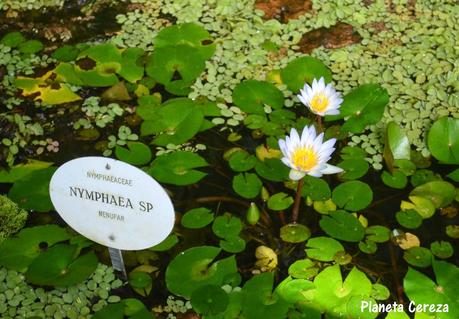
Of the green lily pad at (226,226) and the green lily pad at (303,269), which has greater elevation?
the green lily pad at (226,226)

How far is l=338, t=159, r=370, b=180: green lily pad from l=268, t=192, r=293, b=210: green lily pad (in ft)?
0.55

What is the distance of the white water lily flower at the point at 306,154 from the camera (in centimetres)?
A: 137

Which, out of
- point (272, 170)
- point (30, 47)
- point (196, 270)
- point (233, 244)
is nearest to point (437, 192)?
point (272, 170)

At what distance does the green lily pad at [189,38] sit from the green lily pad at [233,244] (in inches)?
26.8

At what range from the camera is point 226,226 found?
1.53 metres

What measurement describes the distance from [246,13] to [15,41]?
77 cm

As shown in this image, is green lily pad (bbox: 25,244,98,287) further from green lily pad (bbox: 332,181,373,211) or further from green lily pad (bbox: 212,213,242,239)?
green lily pad (bbox: 332,181,373,211)

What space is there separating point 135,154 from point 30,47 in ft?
2.02

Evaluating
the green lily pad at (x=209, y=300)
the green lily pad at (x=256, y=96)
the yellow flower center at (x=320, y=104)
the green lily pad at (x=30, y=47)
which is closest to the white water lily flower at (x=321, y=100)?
the yellow flower center at (x=320, y=104)

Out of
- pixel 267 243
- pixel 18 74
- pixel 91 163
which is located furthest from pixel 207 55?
pixel 91 163

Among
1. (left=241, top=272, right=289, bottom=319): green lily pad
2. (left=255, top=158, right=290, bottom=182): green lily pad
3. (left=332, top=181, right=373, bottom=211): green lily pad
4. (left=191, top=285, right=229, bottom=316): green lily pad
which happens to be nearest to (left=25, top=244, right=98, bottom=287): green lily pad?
(left=191, top=285, right=229, bottom=316): green lily pad

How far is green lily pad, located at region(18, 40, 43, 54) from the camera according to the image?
6.56ft

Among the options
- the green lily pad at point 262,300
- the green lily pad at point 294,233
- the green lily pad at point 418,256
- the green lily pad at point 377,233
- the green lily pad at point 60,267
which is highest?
the green lily pad at point 60,267

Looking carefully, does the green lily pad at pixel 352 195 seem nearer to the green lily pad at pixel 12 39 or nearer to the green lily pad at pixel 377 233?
the green lily pad at pixel 377 233
